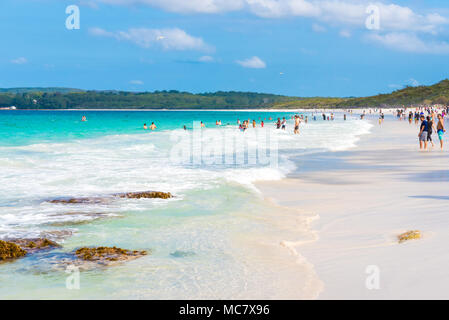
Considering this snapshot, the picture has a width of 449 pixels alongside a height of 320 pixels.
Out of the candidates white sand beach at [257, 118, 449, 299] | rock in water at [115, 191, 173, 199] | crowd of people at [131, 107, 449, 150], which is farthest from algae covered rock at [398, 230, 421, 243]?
crowd of people at [131, 107, 449, 150]

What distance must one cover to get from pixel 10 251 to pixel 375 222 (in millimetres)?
6437

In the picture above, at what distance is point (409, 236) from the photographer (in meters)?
7.97

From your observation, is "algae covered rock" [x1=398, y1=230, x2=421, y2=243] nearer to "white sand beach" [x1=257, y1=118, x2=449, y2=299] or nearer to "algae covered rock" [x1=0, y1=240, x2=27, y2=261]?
"white sand beach" [x1=257, y1=118, x2=449, y2=299]

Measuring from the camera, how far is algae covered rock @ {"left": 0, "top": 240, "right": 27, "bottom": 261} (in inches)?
309

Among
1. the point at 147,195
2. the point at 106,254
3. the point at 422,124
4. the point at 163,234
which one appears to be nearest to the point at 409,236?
the point at 163,234

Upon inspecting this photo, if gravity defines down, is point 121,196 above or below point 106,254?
above

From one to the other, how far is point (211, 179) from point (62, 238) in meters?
8.05

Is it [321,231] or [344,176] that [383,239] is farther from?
[344,176]

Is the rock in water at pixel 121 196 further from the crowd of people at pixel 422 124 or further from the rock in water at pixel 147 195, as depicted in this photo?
the crowd of people at pixel 422 124

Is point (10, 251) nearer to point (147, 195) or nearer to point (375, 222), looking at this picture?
point (147, 195)

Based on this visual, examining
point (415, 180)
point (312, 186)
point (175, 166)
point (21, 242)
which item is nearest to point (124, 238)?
point (21, 242)

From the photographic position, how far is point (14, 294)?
20.7ft

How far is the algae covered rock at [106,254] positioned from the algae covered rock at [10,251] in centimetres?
88

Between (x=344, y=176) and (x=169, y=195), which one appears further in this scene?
(x=344, y=176)
